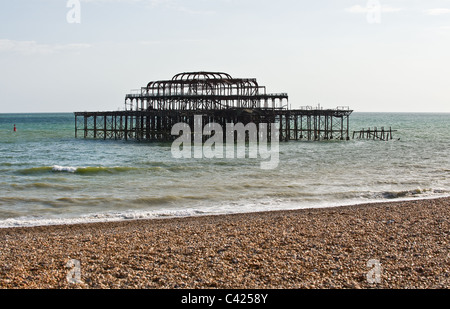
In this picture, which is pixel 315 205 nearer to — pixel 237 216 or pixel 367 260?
pixel 237 216

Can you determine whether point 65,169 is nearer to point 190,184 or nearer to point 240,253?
point 190,184

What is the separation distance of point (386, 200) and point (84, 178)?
575 inches

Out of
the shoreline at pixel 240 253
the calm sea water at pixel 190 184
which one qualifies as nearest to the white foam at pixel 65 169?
the calm sea water at pixel 190 184

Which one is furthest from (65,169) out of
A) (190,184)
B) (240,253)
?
(240,253)

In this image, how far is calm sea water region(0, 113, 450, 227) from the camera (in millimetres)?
17516

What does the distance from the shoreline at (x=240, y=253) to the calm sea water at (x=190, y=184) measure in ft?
9.63

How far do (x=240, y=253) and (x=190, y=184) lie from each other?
511 inches

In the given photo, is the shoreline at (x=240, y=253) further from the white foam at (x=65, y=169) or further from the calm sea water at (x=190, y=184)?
the white foam at (x=65, y=169)

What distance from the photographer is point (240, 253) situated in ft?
33.4

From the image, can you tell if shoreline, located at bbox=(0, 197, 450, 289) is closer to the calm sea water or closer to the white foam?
the calm sea water

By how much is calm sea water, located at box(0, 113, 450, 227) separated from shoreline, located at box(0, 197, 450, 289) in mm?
2935
